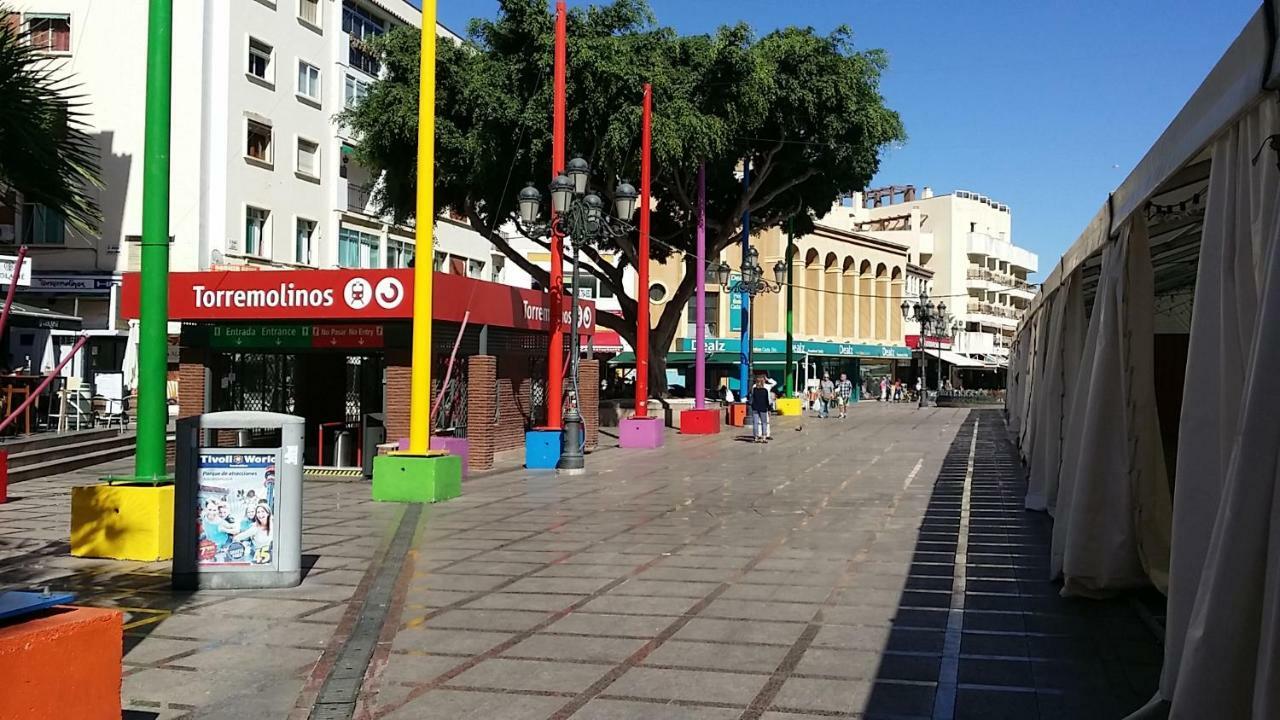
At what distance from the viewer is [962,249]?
85.2 metres

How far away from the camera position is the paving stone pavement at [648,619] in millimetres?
5418

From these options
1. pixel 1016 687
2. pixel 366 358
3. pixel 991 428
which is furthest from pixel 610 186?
pixel 1016 687

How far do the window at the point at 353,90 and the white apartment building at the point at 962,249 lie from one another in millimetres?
45524

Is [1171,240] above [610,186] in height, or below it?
below

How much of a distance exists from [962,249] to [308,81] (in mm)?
59947

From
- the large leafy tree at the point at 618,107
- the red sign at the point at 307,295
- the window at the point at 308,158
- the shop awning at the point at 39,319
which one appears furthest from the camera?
the window at the point at 308,158

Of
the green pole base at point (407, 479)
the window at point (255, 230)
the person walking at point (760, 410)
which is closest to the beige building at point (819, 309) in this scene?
the window at point (255, 230)

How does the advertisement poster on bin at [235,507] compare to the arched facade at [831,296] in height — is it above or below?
below

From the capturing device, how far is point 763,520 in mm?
11938

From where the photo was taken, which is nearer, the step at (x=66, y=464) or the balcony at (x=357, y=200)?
the step at (x=66, y=464)

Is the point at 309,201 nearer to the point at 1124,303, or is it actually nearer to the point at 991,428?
the point at 991,428

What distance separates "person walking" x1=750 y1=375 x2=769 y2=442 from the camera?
24.6 m

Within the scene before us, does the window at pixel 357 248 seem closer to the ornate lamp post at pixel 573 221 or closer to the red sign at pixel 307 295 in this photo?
the red sign at pixel 307 295

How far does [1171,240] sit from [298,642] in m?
6.58
